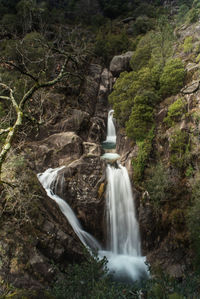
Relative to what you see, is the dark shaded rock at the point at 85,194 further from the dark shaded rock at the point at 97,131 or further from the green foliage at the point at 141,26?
the green foliage at the point at 141,26

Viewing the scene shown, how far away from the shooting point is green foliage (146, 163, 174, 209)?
14200mm

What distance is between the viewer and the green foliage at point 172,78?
1766cm

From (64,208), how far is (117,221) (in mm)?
4011

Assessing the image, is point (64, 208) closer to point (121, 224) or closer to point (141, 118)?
point (121, 224)

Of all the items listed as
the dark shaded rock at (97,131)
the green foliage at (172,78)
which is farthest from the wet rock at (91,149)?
the green foliage at (172,78)

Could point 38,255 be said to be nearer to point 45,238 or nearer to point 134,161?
point 45,238

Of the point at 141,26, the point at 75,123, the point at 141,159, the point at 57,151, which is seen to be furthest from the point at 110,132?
the point at 141,26

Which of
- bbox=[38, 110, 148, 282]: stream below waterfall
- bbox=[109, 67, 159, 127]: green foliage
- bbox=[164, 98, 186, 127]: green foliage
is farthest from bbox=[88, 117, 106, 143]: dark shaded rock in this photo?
bbox=[164, 98, 186, 127]: green foliage

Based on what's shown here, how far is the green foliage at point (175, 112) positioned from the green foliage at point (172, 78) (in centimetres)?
201

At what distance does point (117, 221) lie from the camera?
50.4ft

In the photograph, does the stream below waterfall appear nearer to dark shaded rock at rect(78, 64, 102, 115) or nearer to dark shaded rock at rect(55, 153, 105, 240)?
dark shaded rock at rect(55, 153, 105, 240)

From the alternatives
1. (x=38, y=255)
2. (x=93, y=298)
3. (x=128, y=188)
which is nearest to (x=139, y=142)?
(x=128, y=188)

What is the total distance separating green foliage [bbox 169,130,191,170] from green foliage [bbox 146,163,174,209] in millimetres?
959

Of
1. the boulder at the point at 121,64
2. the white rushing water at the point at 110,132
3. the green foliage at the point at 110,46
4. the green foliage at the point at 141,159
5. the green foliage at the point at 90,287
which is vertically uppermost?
the green foliage at the point at 110,46
